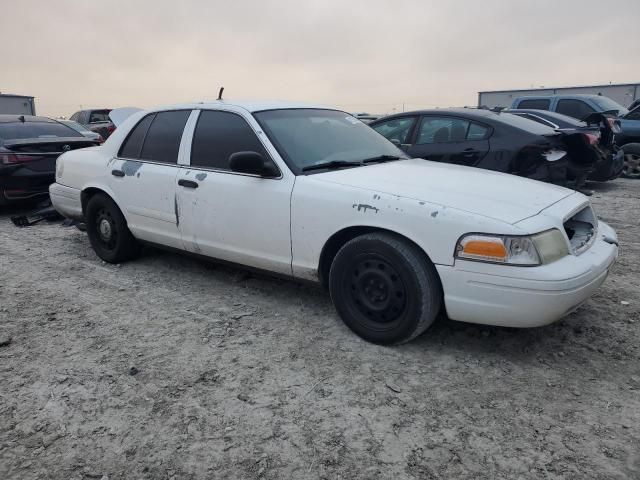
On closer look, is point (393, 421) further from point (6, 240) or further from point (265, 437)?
point (6, 240)

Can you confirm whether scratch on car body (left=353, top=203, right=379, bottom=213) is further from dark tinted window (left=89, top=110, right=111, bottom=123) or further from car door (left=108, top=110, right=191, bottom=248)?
dark tinted window (left=89, top=110, right=111, bottom=123)

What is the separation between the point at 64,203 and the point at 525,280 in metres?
4.67

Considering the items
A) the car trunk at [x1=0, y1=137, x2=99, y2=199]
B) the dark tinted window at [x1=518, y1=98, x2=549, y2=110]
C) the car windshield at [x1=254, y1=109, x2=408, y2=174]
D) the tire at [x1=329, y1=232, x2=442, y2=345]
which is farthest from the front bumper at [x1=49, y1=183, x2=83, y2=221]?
the dark tinted window at [x1=518, y1=98, x2=549, y2=110]

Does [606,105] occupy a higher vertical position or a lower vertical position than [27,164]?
higher

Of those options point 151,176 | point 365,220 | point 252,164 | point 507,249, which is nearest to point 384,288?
point 365,220

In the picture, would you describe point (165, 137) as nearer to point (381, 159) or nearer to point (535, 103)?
point (381, 159)

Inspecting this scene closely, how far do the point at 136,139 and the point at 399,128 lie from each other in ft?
11.7

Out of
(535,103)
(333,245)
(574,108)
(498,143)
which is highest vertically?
(535,103)

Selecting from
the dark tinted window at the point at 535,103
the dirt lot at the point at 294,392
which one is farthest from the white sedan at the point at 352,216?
the dark tinted window at the point at 535,103

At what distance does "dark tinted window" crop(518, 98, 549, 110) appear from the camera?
36.8 ft

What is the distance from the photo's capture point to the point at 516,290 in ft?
8.97

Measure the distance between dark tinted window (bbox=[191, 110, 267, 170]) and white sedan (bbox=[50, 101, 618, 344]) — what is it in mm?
12

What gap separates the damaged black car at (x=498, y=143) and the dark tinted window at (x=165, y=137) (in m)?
2.63

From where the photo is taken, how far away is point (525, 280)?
107 inches
